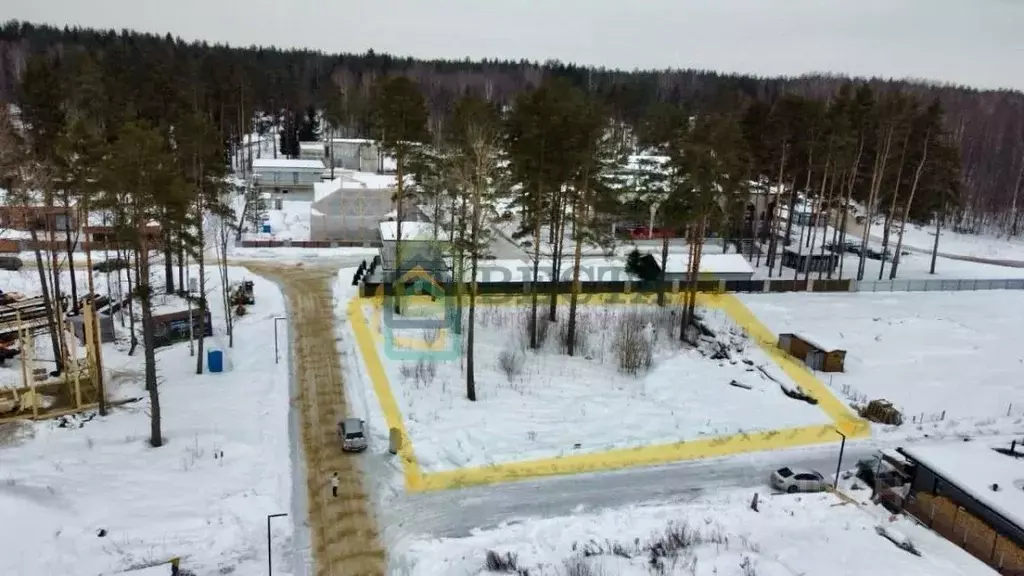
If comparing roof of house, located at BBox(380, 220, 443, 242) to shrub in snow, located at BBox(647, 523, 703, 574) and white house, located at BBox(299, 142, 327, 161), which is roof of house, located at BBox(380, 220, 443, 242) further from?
white house, located at BBox(299, 142, 327, 161)

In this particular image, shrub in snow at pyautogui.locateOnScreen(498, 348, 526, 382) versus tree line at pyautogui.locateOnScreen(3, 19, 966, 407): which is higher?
tree line at pyautogui.locateOnScreen(3, 19, 966, 407)

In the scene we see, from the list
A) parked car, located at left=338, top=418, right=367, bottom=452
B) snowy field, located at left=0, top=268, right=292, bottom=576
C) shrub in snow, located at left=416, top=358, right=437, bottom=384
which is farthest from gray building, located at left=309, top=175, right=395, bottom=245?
parked car, located at left=338, top=418, right=367, bottom=452

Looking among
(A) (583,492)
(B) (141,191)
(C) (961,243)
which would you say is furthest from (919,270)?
(B) (141,191)

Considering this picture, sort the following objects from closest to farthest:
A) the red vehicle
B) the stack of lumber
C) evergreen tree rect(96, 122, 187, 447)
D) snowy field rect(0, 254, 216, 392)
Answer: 1. evergreen tree rect(96, 122, 187, 447)
2. snowy field rect(0, 254, 216, 392)
3. the stack of lumber
4. the red vehicle

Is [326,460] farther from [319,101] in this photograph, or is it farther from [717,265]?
[319,101]

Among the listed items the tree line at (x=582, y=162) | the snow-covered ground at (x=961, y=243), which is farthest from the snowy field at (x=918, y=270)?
the snow-covered ground at (x=961, y=243)

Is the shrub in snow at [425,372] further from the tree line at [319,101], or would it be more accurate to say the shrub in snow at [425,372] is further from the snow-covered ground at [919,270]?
the snow-covered ground at [919,270]
